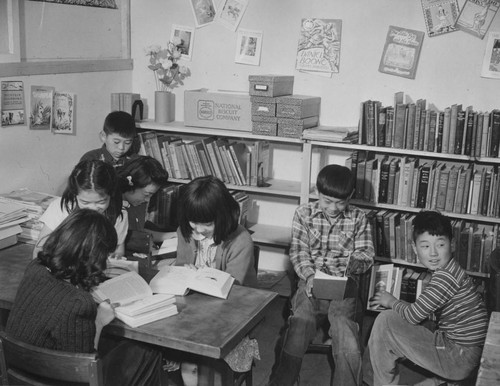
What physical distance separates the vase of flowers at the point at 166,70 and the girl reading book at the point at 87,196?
144cm

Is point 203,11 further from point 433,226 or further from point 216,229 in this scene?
point 433,226

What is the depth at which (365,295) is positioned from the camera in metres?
3.71

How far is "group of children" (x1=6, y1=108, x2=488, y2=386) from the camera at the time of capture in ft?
6.91

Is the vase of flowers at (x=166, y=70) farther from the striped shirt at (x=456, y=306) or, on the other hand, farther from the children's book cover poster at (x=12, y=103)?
the striped shirt at (x=456, y=306)

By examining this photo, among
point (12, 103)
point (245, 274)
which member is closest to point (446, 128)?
point (245, 274)

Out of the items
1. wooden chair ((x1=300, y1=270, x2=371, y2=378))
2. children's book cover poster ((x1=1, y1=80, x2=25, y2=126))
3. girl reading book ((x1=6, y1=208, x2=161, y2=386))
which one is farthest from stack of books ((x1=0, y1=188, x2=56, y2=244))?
wooden chair ((x1=300, y1=270, x2=371, y2=378))

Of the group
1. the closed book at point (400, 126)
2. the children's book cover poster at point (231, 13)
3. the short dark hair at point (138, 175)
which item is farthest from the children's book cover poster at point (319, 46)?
the short dark hair at point (138, 175)

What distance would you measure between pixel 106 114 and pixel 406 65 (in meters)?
2.01

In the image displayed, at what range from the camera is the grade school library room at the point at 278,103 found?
3.61m

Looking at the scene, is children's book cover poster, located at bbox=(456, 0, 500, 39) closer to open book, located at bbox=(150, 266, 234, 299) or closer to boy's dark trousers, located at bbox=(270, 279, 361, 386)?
boy's dark trousers, located at bbox=(270, 279, 361, 386)

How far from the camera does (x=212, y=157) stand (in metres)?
4.13

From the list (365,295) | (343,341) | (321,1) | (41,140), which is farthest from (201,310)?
(321,1)

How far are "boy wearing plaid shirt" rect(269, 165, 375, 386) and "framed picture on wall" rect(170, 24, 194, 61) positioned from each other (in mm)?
1626

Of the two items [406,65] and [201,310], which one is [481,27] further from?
[201,310]
